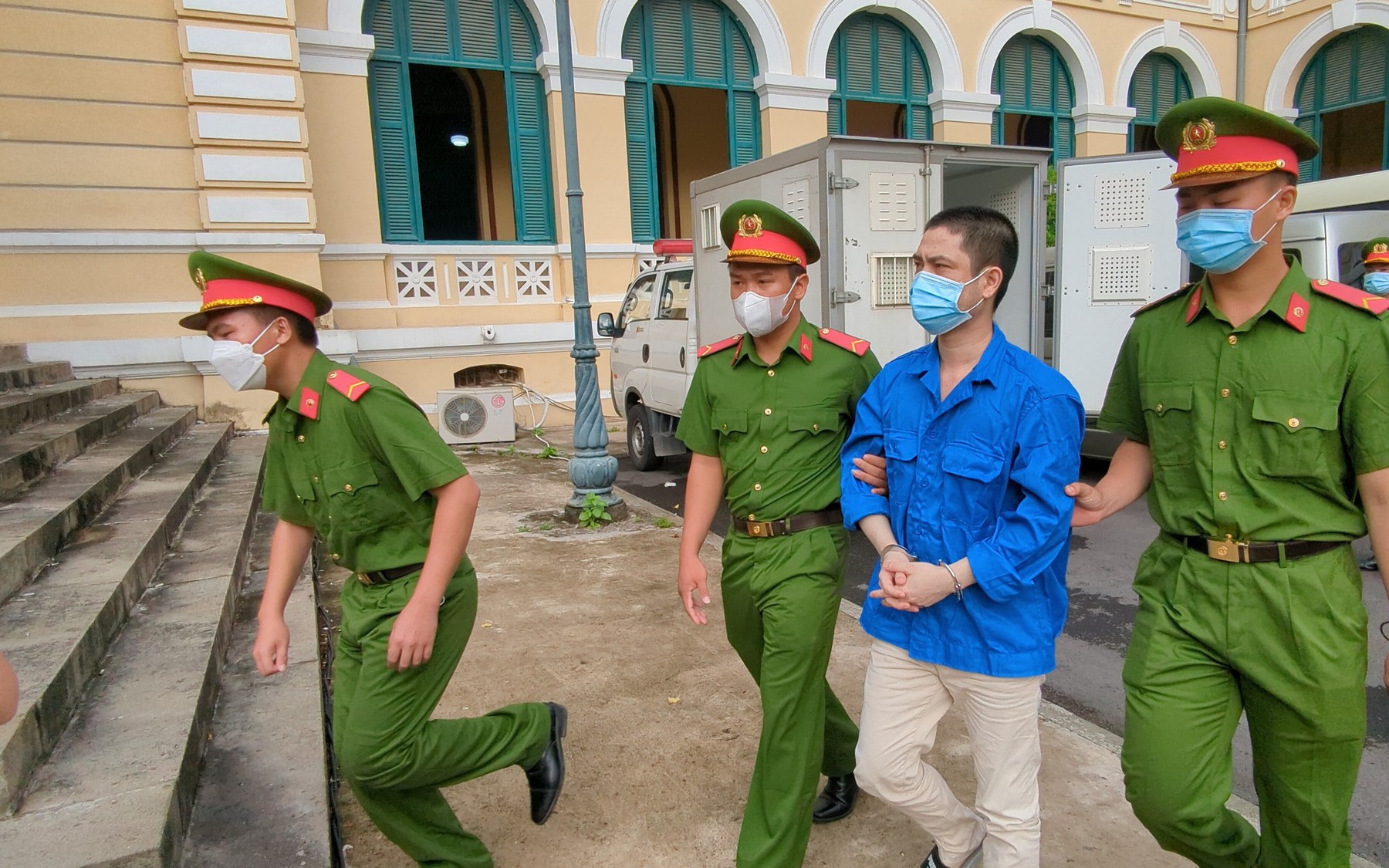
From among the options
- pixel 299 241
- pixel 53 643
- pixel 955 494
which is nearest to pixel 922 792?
pixel 955 494

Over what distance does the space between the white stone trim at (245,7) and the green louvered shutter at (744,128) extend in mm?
6093

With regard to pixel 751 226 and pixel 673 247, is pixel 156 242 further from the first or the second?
pixel 751 226

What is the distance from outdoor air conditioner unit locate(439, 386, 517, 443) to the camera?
10328 mm

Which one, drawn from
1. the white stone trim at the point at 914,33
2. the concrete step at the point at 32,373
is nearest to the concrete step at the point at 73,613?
the concrete step at the point at 32,373

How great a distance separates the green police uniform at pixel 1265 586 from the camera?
1.86m

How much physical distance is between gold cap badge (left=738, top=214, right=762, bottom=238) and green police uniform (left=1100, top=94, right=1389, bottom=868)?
3.87ft

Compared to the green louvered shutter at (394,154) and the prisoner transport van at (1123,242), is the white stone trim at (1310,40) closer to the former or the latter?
the prisoner transport van at (1123,242)

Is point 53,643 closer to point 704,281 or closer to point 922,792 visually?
point 922,792

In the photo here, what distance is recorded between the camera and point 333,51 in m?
10.4

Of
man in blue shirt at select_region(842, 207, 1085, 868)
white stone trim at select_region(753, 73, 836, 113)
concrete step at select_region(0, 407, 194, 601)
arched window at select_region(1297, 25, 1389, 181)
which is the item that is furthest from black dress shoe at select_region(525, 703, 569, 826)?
arched window at select_region(1297, 25, 1389, 181)

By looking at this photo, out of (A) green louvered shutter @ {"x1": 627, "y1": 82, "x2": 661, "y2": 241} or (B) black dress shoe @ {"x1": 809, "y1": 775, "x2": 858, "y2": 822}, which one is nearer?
(B) black dress shoe @ {"x1": 809, "y1": 775, "x2": 858, "y2": 822}

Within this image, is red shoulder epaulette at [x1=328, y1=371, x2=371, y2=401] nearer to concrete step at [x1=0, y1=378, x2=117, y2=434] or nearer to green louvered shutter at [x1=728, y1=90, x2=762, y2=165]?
concrete step at [x1=0, y1=378, x2=117, y2=434]

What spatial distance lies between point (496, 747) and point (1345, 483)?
2234 millimetres

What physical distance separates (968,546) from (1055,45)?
51.9 feet
